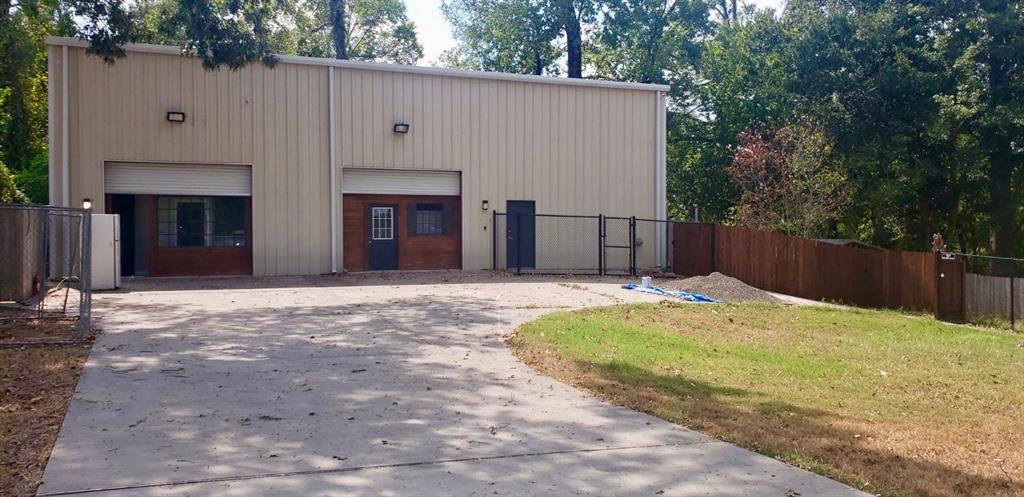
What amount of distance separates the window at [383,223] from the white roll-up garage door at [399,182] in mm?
495

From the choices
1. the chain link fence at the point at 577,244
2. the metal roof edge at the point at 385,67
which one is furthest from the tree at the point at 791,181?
the metal roof edge at the point at 385,67

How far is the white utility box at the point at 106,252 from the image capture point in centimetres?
1761

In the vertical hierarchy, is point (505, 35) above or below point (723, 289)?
above

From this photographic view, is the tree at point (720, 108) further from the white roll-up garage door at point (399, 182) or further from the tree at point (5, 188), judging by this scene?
the tree at point (5, 188)

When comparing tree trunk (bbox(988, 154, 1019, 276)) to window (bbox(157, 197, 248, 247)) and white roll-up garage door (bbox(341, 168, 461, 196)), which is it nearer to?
white roll-up garage door (bbox(341, 168, 461, 196))

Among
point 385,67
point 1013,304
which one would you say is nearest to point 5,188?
point 385,67

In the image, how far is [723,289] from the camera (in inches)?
754

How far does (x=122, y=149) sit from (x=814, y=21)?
22370 mm

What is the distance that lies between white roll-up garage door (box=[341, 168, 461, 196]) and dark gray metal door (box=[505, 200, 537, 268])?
1776 millimetres

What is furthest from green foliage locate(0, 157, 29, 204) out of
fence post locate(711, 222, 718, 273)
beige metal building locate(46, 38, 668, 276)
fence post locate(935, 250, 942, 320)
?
fence post locate(935, 250, 942, 320)

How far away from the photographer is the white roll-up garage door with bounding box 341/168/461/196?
2295 centimetres

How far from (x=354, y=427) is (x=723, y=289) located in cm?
1382

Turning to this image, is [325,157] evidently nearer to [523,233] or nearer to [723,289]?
[523,233]

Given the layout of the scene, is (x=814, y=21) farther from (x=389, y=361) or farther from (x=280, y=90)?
(x=389, y=361)
